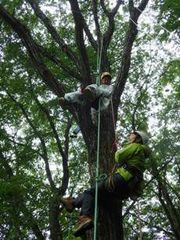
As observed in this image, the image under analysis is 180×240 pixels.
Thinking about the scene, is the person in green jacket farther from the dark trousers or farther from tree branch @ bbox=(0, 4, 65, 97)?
tree branch @ bbox=(0, 4, 65, 97)

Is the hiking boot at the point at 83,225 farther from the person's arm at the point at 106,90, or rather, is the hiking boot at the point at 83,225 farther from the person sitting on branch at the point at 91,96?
the person's arm at the point at 106,90

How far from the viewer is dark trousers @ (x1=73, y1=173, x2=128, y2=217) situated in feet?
14.4

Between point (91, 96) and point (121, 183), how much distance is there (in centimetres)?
182

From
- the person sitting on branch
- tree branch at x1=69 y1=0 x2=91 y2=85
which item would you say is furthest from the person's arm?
tree branch at x1=69 y1=0 x2=91 y2=85

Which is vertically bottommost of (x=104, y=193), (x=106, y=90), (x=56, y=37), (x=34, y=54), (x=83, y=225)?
(x=83, y=225)

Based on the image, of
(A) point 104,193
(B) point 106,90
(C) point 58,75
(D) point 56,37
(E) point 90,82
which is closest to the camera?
(A) point 104,193

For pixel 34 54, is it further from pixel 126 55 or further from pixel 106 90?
pixel 126 55

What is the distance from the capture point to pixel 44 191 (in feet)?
26.7

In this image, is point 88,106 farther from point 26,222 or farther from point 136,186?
point 26,222

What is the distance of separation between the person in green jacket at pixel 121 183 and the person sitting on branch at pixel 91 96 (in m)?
1.37

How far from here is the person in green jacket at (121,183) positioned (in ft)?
14.4

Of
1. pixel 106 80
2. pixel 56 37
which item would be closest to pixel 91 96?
pixel 106 80

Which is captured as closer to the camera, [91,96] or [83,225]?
[83,225]

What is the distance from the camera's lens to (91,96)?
5828 mm
